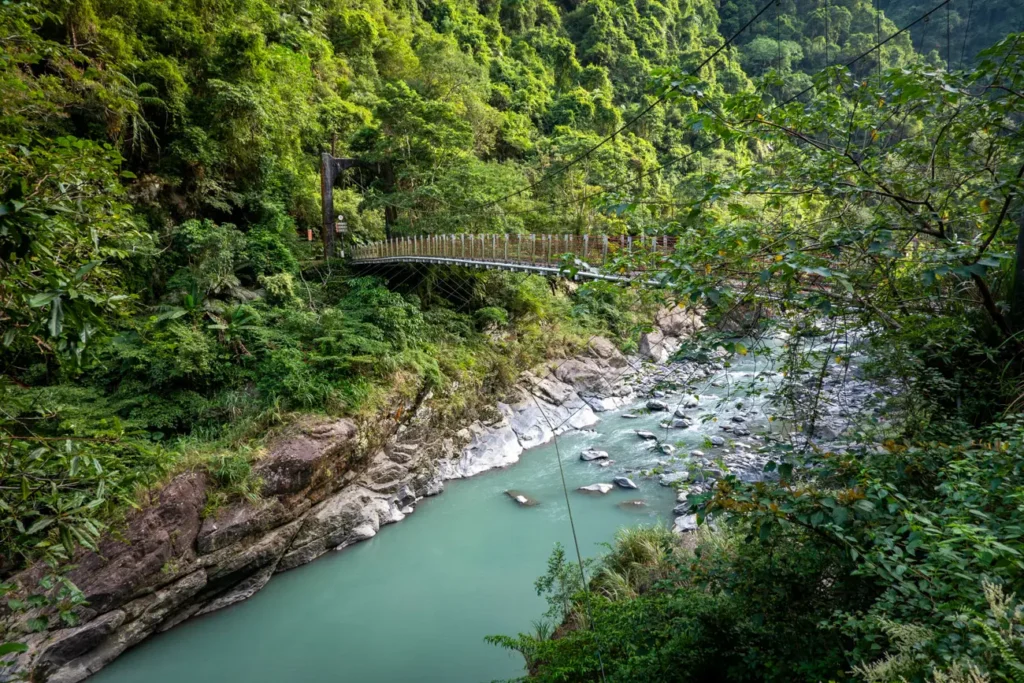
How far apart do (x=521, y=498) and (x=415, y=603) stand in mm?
1975

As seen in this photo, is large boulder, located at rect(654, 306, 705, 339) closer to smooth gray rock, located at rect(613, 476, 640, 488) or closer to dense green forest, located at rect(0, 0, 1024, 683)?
dense green forest, located at rect(0, 0, 1024, 683)

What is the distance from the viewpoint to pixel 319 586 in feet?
17.2

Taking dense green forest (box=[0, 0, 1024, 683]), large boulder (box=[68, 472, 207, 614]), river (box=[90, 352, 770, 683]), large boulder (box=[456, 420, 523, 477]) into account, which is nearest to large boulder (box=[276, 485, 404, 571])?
river (box=[90, 352, 770, 683])

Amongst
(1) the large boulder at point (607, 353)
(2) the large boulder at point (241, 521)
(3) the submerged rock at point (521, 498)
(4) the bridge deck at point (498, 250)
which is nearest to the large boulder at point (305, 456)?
(2) the large boulder at point (241, 521)

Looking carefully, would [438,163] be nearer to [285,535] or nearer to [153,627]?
[285,535]

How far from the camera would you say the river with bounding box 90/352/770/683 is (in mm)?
4297

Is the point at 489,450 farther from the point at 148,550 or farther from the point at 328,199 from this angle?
the point at 328,199

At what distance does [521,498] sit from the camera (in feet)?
21.7

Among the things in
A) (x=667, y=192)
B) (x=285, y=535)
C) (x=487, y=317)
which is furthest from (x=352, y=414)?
(x=667, y=192)

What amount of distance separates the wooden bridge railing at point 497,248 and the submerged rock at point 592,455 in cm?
291

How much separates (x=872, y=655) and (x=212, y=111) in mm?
9466

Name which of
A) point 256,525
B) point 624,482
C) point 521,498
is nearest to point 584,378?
point 624,482

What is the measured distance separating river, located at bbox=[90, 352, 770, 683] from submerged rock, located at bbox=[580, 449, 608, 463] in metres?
0.43

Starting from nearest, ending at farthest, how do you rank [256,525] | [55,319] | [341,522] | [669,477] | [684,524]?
1. [55,319]
2. [256,525]
3. [684,524]
4. [341,522]
5. [669,477]
